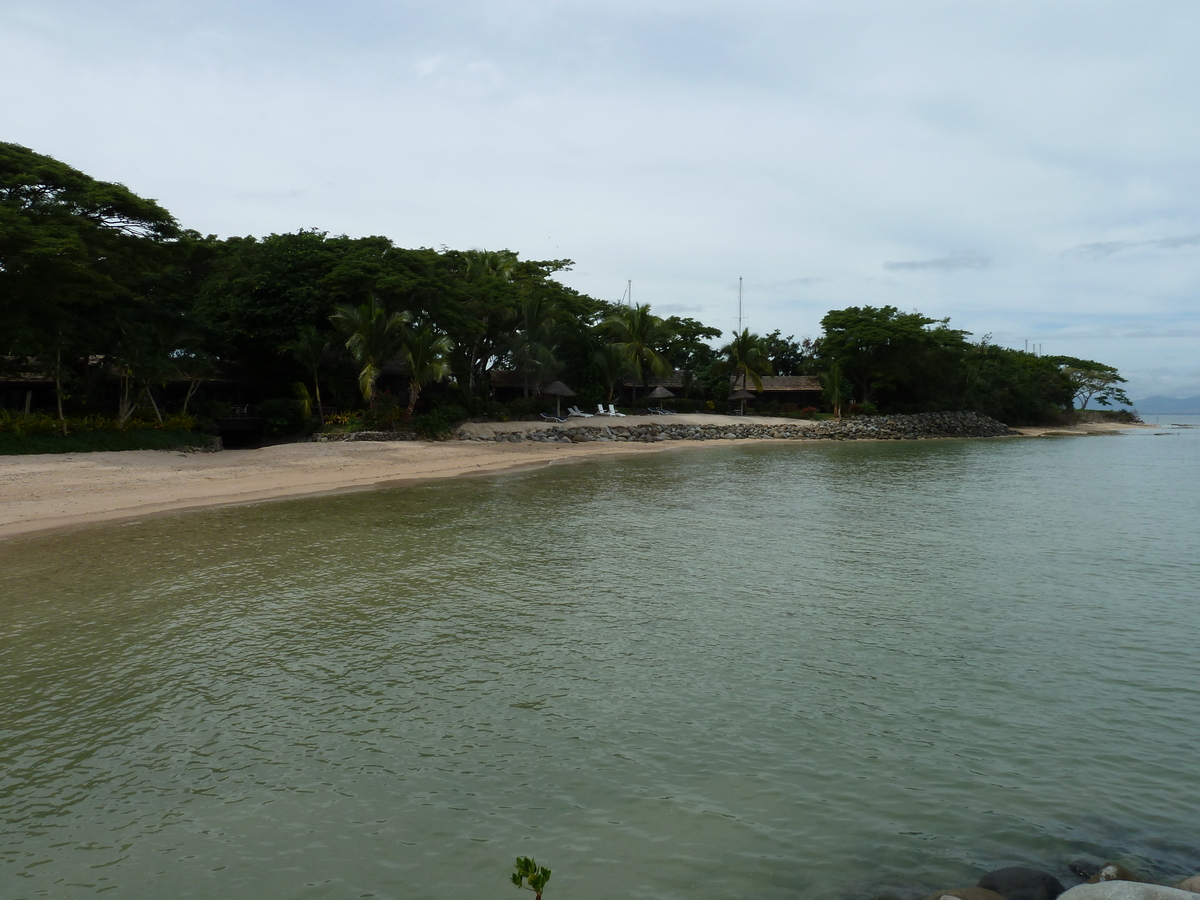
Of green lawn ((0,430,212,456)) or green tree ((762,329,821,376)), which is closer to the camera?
green lawn ((0,430,212,456))

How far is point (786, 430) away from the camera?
4984cm

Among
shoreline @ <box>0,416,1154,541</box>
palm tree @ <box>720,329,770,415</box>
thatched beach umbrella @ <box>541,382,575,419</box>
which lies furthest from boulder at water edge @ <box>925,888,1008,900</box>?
palm tree @ <box>720,329,770,415</box>

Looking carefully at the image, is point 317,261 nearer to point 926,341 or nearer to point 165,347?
point 165,347

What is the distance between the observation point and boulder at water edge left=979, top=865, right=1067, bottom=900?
441 cm

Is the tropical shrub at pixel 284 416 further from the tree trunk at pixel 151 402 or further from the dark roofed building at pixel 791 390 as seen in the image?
the dark roofed building at pixel 791 390

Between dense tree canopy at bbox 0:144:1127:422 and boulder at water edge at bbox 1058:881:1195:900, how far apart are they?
25709 millimetres

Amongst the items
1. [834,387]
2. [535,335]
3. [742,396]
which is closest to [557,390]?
[535,335]

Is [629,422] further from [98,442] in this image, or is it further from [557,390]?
[98,442]

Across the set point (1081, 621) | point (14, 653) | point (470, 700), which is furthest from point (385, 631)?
point (1081, 621)

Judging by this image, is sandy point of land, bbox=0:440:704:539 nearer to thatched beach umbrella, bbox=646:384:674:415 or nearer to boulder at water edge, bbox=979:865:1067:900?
boulder at water edge, bbox=979:865:1067:900

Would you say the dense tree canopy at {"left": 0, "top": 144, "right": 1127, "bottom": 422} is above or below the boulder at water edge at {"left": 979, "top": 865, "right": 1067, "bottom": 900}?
above

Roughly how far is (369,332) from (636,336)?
2134 cm

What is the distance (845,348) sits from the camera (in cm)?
5741

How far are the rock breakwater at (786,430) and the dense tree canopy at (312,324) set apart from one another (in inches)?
127
